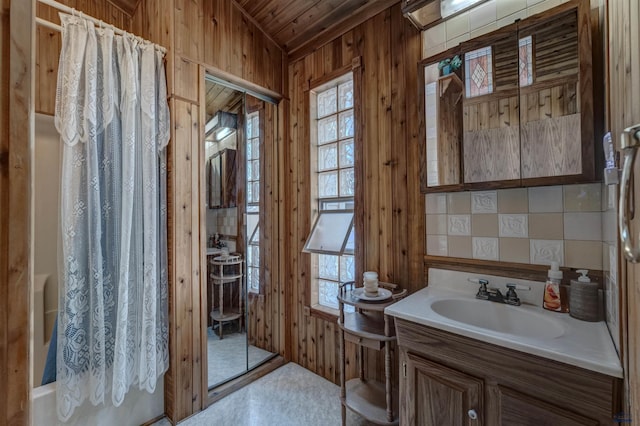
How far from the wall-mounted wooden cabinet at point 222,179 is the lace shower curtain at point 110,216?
1.26ft

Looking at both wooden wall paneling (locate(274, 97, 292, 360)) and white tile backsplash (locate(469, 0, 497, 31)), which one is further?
wooden wall paneling (locate(274, 97, 292, 360))

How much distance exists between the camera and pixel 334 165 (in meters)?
2.20

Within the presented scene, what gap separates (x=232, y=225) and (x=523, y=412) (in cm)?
205

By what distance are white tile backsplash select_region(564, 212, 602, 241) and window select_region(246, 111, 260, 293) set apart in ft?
6.83

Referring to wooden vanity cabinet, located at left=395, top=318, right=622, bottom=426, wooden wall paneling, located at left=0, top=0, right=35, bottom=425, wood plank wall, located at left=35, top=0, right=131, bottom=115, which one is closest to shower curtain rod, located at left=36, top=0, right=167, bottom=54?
wood plank wall, located at left=35, top=0, right=131, bottom=115

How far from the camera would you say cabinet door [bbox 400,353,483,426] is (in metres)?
1.05

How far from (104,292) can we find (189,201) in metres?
0.69

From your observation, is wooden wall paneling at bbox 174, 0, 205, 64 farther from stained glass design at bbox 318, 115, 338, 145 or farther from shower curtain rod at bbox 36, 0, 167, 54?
stained glass design at bbox 318, 115, 338, 145

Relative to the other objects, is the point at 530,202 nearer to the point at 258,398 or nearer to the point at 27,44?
the point at 27,44

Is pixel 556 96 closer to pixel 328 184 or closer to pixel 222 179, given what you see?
pixel 328 184

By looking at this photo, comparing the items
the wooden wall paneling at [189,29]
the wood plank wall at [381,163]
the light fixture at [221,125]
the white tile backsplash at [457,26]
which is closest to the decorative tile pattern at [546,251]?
the wood plank wall at [381,163]

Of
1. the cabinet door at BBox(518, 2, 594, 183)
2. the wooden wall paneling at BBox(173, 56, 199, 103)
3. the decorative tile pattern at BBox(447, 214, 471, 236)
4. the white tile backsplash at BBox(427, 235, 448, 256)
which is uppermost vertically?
the wooden wall paneling at BBox(173, 56, 199, 103)

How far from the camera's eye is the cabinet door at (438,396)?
3.46ft

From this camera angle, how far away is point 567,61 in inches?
45.7
